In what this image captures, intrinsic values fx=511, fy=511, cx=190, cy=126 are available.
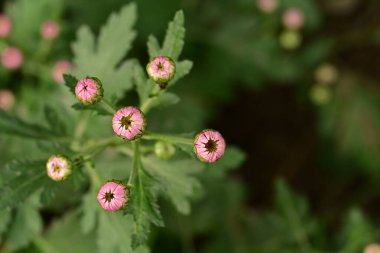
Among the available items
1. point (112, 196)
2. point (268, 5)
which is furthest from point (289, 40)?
point (112, 196)

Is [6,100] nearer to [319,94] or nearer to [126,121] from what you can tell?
[126,121]

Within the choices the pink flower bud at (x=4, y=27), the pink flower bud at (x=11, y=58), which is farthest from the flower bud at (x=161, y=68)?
the pink flower bud at (x=4, y=27)

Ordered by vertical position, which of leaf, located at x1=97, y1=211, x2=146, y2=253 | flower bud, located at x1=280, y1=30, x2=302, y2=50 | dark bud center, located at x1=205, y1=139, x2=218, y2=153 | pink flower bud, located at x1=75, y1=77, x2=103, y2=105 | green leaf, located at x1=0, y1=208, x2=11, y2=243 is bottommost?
dark bud center, located at x1=205, y1=139, x2=218, y2=153

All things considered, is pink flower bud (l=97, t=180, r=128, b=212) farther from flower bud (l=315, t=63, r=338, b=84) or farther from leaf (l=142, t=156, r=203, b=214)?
flower bud (l=315, t=63, r=338, b=84)

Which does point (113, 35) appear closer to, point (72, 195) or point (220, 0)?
point (72, 195)

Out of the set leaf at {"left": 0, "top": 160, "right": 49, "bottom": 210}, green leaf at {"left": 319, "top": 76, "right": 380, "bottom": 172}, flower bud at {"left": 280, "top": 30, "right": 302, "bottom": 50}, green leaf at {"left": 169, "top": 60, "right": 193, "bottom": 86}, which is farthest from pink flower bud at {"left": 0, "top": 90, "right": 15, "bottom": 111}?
green leaf at {"left": 319, "top": 76, "right": 380, "bottom": 172}

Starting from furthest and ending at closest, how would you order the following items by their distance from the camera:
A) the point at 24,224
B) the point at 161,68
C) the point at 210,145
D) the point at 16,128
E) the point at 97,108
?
the point at 24,224
the point at 16,128
the point at 97,108
the point at 161,68
the point at 210,145
